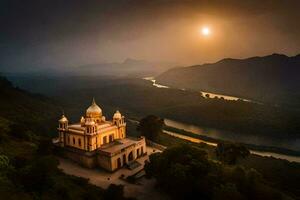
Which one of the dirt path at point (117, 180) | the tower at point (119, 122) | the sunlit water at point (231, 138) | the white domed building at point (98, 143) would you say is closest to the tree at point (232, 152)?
the dirt path at point (117, 180)

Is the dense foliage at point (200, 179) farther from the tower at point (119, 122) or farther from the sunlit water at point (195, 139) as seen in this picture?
the sunlit water at point (195, 139)

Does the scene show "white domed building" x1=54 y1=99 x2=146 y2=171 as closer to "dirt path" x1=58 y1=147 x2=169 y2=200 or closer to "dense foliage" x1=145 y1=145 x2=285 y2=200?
"dirt path" x1=58 y1=147 x2=169 y2=200

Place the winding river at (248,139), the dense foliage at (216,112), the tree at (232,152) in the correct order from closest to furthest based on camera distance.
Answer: the tree at (232,152)
the winding river at (248,139)
the dense foliage at (216,112)

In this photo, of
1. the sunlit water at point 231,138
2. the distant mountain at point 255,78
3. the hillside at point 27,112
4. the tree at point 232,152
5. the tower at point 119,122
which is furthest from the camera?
the distant mountain at point 255,78

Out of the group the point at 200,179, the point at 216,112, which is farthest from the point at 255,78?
the point at 200,179

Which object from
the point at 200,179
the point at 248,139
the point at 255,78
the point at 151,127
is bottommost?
the point at 248,139

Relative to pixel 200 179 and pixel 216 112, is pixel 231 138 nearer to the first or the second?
pixel 216 112

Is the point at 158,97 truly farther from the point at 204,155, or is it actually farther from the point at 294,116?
the point at 204,155
